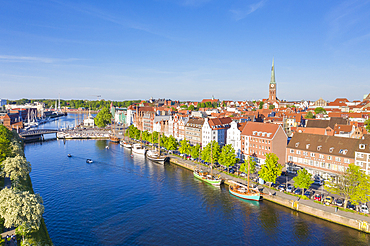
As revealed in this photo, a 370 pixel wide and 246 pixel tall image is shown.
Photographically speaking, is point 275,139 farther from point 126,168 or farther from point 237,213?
point 126,168

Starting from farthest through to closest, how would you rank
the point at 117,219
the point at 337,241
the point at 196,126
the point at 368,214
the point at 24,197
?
the point at 196,126
the point at 117,219
the point at 368,214
the point at 337,241
the point at 24,197

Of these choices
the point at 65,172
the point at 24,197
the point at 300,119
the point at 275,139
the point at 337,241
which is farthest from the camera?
the point at 300,119

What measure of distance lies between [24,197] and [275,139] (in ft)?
187

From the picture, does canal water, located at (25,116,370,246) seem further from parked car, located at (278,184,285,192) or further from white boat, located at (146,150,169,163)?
white boat, located at (146,150,169,163)

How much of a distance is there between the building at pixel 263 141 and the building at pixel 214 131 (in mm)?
12102

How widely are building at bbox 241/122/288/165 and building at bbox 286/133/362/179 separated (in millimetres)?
2538

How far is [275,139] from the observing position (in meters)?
66.2

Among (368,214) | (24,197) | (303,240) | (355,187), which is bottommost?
(303,240)

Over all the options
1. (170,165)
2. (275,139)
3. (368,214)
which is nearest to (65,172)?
(170,165)

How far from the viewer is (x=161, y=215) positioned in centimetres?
4562

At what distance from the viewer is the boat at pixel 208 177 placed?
6082 centimetres

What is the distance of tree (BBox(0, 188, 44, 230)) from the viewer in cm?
2788

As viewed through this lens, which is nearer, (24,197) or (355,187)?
(24,197)

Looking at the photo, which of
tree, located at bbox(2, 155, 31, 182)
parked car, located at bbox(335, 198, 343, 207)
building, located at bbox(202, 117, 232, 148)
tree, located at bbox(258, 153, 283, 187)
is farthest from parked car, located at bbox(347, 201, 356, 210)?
tree, located at bbox(2, 155, 31, 182)
